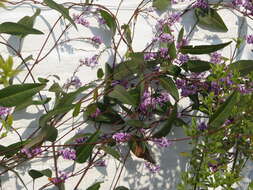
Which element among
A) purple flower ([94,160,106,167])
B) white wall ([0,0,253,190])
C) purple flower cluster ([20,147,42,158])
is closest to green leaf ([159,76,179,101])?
white wall ([0,0,253,190])

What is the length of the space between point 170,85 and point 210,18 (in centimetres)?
30

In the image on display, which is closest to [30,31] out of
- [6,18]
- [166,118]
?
[6,18]

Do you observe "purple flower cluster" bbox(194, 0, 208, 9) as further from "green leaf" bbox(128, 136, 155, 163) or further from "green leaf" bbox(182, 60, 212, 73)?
"green leaf" bbox(128, 136, 155, 163)

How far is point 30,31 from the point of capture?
957 mm

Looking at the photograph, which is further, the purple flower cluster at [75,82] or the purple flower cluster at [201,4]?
the purple flower cluster at [201,4]

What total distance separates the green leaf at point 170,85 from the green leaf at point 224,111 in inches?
7.4

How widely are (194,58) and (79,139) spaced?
408mm

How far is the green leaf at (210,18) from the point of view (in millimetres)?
1340

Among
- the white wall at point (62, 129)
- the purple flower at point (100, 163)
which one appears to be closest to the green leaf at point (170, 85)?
the white wall at point (62, 129)

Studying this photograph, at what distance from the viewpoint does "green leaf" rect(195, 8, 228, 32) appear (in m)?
1.34

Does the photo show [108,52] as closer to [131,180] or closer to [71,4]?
[71,4]

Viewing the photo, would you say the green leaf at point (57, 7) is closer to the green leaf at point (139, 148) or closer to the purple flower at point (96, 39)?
the purple flower at point (96, 39)

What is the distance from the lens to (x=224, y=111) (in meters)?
0.98

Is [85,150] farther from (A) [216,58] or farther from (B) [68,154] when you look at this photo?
(A) [216,58]
